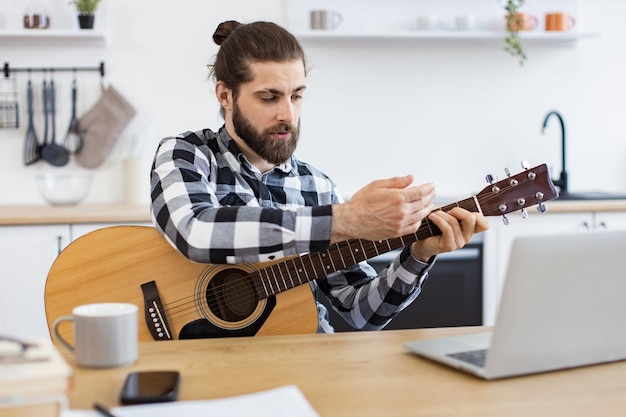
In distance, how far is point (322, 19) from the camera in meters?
→ 3.52

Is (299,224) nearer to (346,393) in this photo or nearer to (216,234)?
(216,234)

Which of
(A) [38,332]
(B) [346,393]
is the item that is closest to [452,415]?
(B) [346,393]

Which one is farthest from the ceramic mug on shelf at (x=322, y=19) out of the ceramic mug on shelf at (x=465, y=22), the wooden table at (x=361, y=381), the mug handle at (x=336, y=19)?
the wooden table at (x=361, y=381)

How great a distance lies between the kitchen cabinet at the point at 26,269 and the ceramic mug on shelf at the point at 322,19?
4.53 feet

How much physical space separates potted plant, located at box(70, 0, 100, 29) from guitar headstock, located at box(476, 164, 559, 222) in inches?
89.2

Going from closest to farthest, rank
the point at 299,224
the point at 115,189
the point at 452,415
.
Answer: the point at 452,415 → the point at 299,224 → the point at 115,189

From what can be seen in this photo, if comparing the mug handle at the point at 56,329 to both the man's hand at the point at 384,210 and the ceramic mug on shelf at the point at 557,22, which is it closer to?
the man's hand at the point at 384,210

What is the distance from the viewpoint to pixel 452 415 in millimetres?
1021

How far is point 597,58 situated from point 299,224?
2.79 metres

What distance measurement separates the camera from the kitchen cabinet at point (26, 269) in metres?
2.95

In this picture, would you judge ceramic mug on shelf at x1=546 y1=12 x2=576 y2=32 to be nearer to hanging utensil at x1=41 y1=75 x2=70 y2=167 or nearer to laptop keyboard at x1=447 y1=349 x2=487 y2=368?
hanging utensil at x1=41 y1=75 x2=70 y2=167

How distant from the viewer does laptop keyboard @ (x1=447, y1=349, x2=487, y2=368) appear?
1.21 meters

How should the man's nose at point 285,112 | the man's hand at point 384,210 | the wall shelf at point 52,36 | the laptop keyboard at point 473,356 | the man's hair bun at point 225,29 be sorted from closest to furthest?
the laptop keyboard at point 473,356
the man's hand at point 384,210
the man's nose at point 285,112
the man's hair bun at point 225,29
the wall shelf at point 52,36

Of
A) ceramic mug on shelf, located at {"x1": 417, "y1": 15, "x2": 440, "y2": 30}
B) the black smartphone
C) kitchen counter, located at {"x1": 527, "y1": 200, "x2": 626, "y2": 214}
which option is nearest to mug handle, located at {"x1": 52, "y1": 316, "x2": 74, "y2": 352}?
the black smartphone
